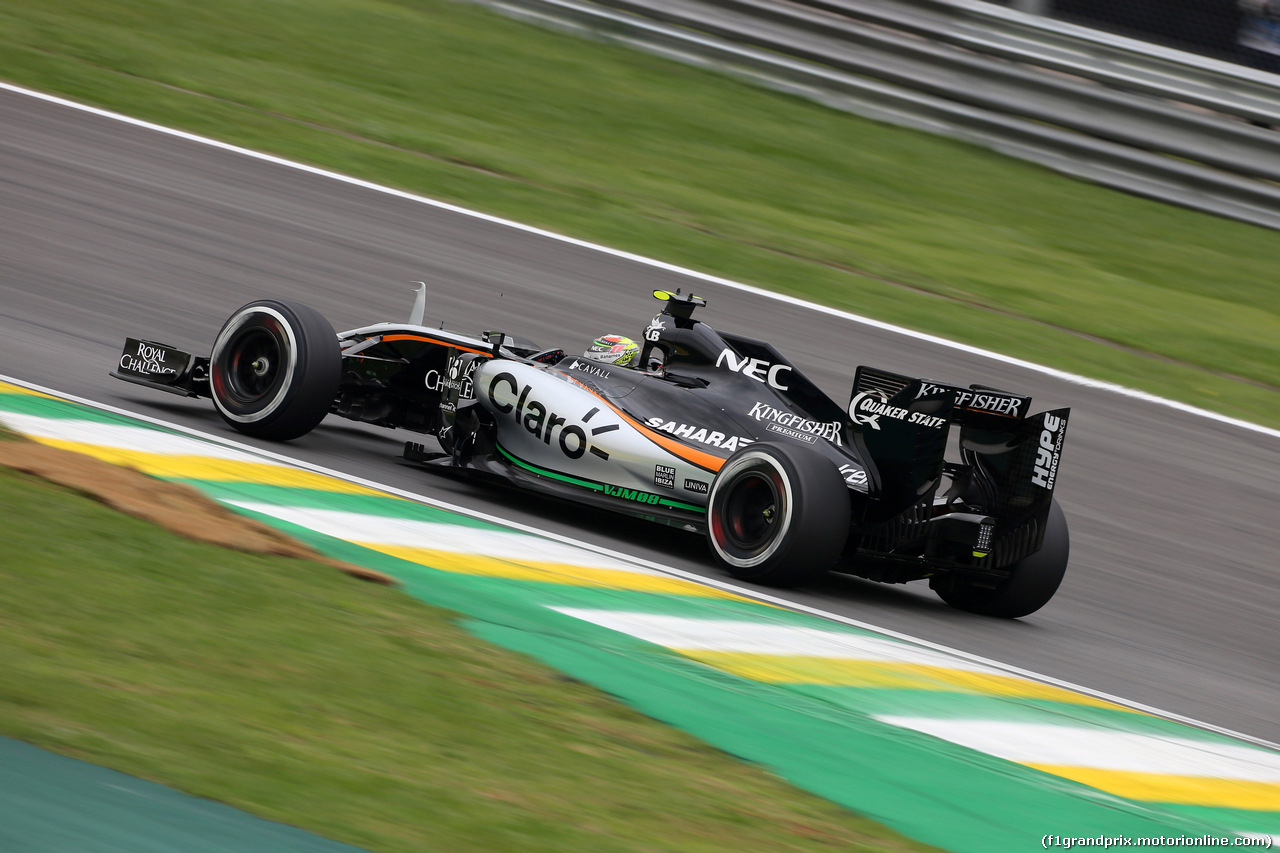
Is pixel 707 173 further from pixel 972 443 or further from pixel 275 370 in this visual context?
pixel 972 443

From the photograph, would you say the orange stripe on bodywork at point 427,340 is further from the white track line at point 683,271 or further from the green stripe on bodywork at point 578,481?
the white track line at point 683,271

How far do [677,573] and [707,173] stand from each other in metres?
9.01

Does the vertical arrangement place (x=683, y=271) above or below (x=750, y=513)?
above

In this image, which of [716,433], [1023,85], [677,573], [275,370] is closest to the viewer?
[677,573]

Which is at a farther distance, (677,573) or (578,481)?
(578,481)

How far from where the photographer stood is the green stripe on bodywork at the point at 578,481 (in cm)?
748

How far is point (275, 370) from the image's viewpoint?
27.1 ft

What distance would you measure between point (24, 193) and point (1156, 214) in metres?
10.5

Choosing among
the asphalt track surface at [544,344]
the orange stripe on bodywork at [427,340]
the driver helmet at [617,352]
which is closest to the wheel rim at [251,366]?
the asphalt track surface at [544,344]

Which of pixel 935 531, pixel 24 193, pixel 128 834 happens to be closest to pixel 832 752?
pixel 128 834

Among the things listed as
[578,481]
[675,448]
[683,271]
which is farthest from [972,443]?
[683,271]

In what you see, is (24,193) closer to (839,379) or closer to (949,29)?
(839,379)

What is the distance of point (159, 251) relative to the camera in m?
12.0

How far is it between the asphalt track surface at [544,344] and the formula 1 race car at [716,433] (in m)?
0.22
